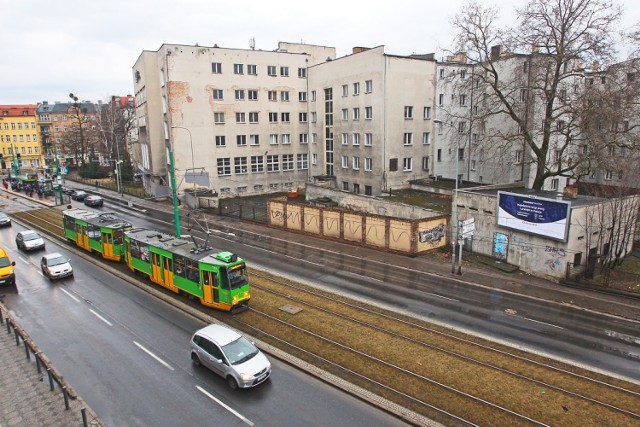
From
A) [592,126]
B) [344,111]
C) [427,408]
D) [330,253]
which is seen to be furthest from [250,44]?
[427,408]

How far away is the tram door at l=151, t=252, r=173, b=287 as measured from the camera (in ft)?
75.5

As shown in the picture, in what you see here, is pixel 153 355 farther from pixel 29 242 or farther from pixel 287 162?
pixel 287 162

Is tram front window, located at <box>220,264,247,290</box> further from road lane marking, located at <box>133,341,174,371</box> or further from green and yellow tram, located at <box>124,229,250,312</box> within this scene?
road lane marking, located at <box>133,341,174,371</box>

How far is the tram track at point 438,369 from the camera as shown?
12.9 metres

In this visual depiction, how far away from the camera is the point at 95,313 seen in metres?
21.0

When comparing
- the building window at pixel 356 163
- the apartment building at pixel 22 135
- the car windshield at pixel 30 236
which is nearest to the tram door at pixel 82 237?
the car windshield at pixel 30 236

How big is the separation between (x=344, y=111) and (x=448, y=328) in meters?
38.9

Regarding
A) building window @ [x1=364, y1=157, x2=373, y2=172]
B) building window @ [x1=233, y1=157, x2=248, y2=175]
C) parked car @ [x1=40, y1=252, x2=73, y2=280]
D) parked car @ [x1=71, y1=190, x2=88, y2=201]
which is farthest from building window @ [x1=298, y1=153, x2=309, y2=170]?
parked car @ [x1=40, y1=252, x2=73, y2=280]

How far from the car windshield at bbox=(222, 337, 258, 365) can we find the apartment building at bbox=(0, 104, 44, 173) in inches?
4895

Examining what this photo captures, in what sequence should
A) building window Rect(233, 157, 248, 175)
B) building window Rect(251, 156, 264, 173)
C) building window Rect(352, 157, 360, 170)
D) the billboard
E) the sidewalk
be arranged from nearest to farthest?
the sidewalk < the billboard < building window Rect(352, 157, 360, 170) < building window Rect(233, 157, 248, 175) < building window Rect(251, 156, 264, 173)

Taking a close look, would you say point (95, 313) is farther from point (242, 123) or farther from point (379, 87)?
point (242, 123)

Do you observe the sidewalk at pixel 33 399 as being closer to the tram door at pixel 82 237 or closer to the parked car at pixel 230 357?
the parked car at pixel 230 357

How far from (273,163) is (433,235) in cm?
3423

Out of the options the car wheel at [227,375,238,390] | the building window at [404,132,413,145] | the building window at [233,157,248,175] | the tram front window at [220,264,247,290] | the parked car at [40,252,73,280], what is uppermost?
the building window at [404,132,413,145]
